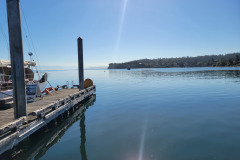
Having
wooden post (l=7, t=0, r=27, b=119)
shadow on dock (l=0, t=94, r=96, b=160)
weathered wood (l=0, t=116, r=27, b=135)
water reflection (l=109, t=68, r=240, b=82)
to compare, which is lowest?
shadow on dock (l=0, t=94, r=96, b=160)

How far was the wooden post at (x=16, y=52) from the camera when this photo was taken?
6152mm

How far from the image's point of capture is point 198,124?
29.3 ft

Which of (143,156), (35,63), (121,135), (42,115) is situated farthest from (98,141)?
(35,63)

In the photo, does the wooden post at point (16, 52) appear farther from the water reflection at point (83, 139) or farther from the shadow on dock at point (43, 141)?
the water reflection at point (83, 139)

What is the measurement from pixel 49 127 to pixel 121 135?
4.87 metres

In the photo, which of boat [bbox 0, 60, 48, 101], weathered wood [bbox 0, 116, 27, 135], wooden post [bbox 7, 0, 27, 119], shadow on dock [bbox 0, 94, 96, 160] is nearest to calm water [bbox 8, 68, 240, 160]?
shadow on dock [bbox 0, 94, 96, 160]

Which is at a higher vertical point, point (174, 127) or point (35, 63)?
point (35, 63)

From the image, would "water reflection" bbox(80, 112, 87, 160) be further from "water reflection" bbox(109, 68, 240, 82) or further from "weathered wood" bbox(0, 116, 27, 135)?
"water reflection" bbox(109, 68, 240, 82)

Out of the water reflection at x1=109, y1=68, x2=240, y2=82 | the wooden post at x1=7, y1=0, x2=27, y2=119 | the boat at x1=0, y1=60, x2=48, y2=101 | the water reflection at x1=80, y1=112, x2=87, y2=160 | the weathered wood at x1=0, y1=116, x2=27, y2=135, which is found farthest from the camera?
the water reflection at x1=109, y1=68, x2=240, y2=82

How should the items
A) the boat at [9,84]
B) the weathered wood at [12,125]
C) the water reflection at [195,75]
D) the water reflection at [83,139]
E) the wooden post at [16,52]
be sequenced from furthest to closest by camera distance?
the water reflection at [195,75]
the boat at [9,84]
the water reflection at [83,139]
the wooden post at [16,52]
the weathered wood at [12,125]

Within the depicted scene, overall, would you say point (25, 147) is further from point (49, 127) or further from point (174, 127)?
point (174, 127)

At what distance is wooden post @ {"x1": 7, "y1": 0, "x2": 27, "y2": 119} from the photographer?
615 cm

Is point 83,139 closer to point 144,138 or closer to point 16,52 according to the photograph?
point 144,138

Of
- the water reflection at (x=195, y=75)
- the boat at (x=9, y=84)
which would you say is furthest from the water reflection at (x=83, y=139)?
the water reflection at (x=195, y=75)
